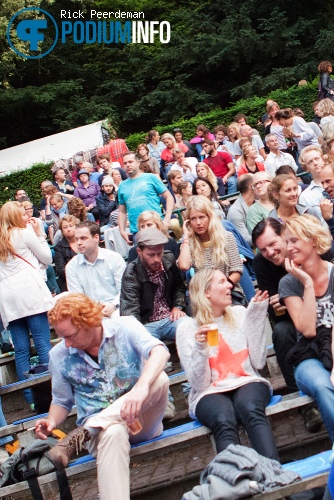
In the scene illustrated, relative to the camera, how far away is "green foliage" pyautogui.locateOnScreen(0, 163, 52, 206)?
22516 mm

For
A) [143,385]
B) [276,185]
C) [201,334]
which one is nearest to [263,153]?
[276,185]

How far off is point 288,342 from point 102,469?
1591 mm

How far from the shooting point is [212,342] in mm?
5039

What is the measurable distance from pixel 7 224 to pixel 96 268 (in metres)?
0.92

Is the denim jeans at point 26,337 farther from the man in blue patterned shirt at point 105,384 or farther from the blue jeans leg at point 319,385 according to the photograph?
the blue jeans leg at point 319,385

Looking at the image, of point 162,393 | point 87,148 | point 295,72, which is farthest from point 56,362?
point 295,72

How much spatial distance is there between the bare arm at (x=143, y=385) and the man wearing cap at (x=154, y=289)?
1751 mm

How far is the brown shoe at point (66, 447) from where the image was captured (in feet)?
16.4

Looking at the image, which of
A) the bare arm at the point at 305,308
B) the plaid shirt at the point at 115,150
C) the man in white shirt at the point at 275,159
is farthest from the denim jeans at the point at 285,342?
the plaid shirt at the point at 115,150

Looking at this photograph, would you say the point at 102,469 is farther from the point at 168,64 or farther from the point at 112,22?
the point at 112,22

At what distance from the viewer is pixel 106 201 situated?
40.4 feet

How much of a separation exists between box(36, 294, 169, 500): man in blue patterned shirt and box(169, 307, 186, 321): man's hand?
1.52 meters

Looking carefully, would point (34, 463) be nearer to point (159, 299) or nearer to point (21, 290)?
point (159, 299)

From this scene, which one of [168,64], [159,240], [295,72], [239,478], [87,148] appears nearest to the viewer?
[239,478]
